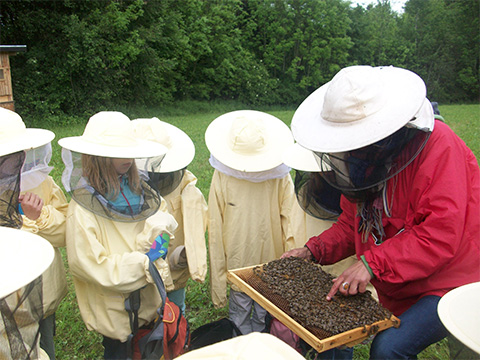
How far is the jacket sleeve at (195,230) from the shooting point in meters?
3.22

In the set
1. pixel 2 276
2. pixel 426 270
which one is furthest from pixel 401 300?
pixel 2 276

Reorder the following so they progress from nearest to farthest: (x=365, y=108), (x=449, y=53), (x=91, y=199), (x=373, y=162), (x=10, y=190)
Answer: (x=365, y=108), (x=373, y=162), (x=10, y=190), (x=91, y=199), (x=449, y=53)

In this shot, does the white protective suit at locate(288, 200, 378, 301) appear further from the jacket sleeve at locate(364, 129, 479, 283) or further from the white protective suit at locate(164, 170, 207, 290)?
the jacket sleeve at locate(364, 129, 479, 283)

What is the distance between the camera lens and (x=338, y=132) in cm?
218

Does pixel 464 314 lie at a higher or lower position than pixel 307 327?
higher

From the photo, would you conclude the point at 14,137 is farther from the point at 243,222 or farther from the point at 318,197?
the point at 318,197

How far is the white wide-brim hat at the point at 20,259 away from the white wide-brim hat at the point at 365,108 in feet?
4.54

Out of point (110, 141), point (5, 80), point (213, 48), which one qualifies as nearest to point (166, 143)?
point (110, 141)

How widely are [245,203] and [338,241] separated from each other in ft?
3.50

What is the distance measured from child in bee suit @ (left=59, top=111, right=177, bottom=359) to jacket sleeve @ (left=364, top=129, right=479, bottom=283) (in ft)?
4.67

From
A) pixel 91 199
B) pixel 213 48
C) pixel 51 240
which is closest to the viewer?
pixel 91 199

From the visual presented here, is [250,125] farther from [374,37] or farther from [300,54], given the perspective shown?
[374,37]

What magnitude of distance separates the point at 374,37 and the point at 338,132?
1604 inches

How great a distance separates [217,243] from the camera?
Answer: 3.71 metres
